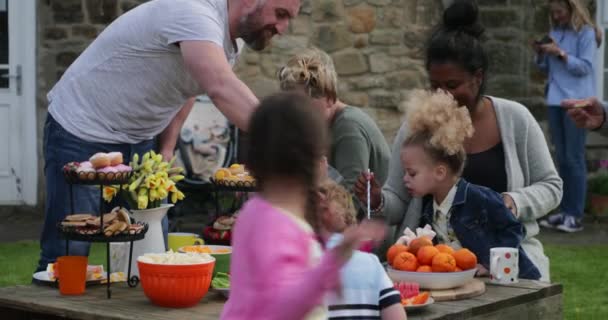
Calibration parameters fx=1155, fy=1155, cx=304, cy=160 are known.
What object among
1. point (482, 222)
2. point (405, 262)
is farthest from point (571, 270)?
point (405, 262)

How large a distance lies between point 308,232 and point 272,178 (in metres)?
0.12

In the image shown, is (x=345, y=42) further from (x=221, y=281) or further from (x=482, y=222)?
(x=221, y=281)

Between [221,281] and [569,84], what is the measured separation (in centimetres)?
597

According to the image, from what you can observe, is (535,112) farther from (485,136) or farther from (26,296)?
(26,296)

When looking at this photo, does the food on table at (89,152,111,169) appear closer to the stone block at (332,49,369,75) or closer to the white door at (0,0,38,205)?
the stone block at (332,49,369,75)

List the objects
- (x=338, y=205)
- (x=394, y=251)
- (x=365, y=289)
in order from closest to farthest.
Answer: (x=365, y=289), (x=338, y=205), (x=394, y=251)

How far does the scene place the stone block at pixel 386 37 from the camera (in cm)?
901

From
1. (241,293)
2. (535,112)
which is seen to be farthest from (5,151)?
(241,293)

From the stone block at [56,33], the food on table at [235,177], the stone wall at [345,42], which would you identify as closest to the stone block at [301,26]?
the stone wall at [345,42]

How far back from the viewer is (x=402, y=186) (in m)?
4.32

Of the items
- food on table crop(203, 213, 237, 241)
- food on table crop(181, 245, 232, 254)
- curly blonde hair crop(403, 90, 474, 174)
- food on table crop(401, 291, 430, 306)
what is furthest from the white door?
food on table crop(401, 291, 430, 306)

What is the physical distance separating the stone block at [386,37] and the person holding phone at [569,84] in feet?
3.47

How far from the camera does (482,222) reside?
388cm

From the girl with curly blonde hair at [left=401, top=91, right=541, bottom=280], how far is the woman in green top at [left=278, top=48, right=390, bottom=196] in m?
0.81
